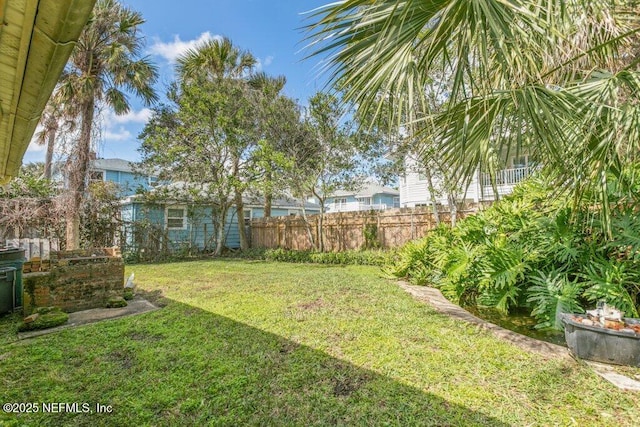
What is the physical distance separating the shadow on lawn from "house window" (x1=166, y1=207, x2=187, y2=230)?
10371 mm

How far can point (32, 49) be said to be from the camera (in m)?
1.35

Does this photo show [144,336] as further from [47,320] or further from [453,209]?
[453,209]

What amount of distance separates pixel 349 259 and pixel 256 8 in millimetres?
7784

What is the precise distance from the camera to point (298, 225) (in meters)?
13.4

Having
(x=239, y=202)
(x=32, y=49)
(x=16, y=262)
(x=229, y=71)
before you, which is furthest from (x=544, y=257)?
(x=229, y=71)

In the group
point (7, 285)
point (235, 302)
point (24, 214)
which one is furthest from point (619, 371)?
point (24, 214)

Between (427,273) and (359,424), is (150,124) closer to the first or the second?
(427,273)

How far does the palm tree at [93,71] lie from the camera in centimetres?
893

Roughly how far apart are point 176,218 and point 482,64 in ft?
46.1

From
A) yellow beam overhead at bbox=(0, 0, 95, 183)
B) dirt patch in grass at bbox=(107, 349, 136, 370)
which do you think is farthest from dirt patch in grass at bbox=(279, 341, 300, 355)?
yellow beam overhead at bbox=(0, 0, 95, 183)

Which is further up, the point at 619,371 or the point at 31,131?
the point at 31,131

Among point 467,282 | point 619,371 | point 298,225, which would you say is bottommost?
point 619,371

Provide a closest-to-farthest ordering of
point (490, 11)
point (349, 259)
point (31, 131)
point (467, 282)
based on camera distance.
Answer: point (490, 11) < point (31, 131) < point (467, 282) < point (349, 259)

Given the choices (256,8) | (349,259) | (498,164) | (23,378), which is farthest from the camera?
(349,259)
